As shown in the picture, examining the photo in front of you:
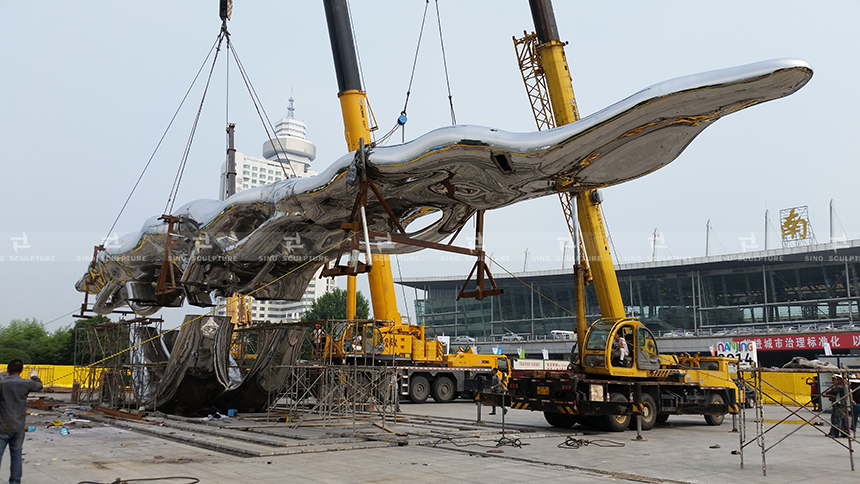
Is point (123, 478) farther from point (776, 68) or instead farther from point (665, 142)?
point (776, 68)

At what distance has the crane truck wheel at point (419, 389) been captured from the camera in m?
25.6

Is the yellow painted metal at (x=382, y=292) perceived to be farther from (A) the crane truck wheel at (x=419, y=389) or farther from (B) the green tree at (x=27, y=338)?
(B) the green tree at (x=27, y=338)

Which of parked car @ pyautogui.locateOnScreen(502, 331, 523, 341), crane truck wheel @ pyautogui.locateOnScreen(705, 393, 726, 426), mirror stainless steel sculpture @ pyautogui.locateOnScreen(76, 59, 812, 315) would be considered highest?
mirror stainless steel sculpture @ pyautogui.locateOnScreen(76, 59, 812, 315)

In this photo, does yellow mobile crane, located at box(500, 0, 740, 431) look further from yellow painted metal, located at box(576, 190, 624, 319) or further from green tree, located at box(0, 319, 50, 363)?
green tree, located at box(0, 319, 50, 363)

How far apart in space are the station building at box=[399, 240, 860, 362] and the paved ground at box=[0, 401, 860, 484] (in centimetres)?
3783

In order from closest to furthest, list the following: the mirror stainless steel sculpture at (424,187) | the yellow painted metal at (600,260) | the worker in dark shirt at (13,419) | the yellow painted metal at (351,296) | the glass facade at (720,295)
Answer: the worker in dark shirt at (13,419) → the mirror stainless steel sculpture at (424,187) → the yellow painted metal at (600,260) → the yellow painted metal at (351,296) → the glass facade at (720,295)

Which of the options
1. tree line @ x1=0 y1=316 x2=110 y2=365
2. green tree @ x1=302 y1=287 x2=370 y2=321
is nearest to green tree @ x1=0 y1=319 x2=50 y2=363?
tree line @ x1=0 y1=316 x2=110 y2=365

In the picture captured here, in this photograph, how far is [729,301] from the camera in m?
64.8

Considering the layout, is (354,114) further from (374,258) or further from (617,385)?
(617,385)

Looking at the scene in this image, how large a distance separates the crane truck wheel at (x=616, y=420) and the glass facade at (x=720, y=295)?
36377 mm

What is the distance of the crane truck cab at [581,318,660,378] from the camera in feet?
50.9

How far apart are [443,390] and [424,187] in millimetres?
17163

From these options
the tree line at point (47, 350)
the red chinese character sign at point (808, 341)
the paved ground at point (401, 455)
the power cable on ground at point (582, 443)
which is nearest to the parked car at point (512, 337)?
the red chinese character sign at point (808, 341)

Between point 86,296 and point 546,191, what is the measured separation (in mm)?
16246
